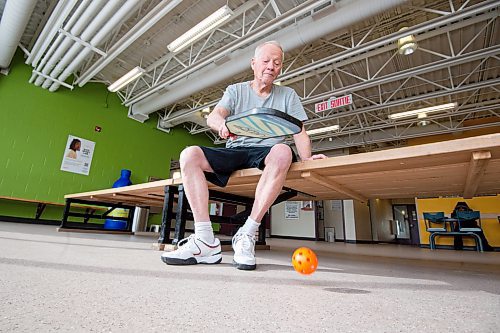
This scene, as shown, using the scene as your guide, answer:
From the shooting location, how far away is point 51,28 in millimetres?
4418

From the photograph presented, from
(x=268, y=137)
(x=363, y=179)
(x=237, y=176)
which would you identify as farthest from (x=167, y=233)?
(x=363, y=179)

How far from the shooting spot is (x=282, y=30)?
433 centimetres

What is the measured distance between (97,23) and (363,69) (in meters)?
5.17

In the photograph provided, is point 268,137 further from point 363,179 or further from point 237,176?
point 363,179

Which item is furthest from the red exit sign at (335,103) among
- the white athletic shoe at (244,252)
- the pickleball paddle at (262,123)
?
the white athletic shoe at (244,252)

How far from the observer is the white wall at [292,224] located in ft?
29.0

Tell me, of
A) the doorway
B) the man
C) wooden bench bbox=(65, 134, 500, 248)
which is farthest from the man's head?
the doorway

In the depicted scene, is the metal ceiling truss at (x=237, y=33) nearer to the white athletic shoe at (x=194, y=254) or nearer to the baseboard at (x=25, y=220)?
the baseboard at (x=25, y=220)

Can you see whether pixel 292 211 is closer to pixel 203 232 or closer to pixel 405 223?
pixel 405 223

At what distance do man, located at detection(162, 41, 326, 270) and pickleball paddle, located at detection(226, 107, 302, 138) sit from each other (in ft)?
0.22

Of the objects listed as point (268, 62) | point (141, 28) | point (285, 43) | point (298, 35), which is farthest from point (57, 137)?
point (268, 62)

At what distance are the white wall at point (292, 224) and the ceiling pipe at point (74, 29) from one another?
767 cm

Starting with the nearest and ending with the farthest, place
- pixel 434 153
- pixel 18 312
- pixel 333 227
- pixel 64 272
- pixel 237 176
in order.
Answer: pixel 18 312, pixel 64 272, pixel 434 153, pixel 237 176, pixel 333 227

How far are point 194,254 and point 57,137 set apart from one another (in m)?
6.47
